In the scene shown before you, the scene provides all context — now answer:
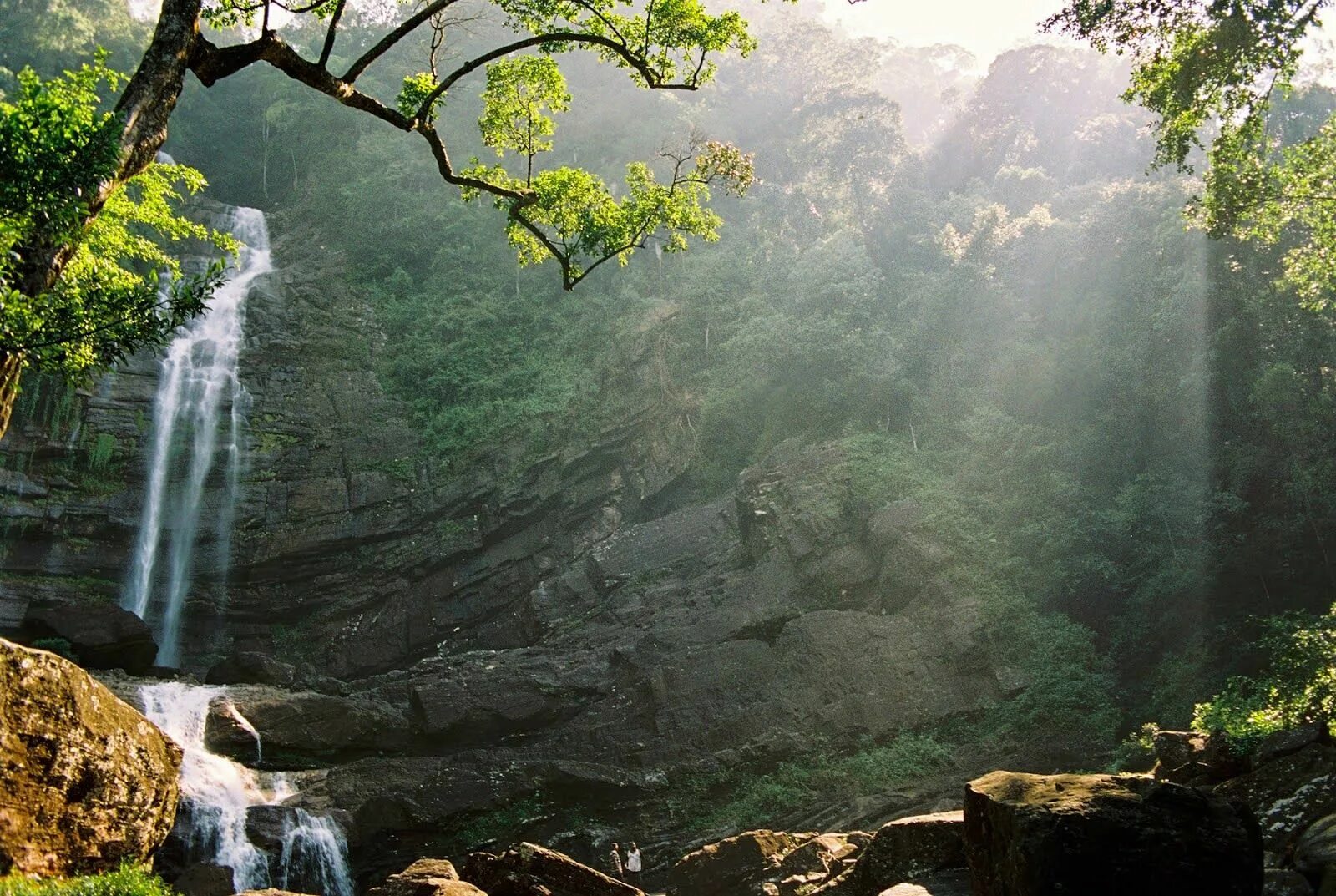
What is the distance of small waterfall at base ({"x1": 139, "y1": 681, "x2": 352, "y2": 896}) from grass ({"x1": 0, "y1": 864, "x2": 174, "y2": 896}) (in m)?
8.89

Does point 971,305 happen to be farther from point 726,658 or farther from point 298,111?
point 298,111

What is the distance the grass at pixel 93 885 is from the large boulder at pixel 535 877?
170 inches

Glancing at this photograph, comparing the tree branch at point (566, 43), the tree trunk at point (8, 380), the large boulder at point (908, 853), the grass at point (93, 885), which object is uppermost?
the tree branch at point (566, 43)

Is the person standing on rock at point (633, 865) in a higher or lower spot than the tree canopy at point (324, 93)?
lower

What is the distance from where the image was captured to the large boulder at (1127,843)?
205 inches

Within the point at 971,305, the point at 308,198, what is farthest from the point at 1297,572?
the point at 308,198

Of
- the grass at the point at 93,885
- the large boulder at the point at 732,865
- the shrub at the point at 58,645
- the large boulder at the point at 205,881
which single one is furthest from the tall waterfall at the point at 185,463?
the grass at the point at 93,885

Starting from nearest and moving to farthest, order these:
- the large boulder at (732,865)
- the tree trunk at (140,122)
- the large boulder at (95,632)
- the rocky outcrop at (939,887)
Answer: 1. the tree trunk at (140,122)
2. the rocky outcrop at (939,887)
3. the large boulder at (732,865)
4. the large boulder at (95,632)

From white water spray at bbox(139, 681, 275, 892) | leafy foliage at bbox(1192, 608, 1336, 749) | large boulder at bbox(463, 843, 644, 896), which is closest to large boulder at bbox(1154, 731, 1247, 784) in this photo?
leafy foliage at bbox(1192, 608, 1336, 749)

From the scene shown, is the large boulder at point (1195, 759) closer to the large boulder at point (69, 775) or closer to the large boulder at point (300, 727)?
the large boulder at point (69, 775)

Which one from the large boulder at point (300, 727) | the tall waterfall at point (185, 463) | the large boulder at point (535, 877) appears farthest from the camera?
the tall waterfall at point (185, 463)

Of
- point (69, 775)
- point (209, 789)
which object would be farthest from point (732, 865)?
point (209, 789)

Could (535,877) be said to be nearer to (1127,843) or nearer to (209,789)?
(1127,843)

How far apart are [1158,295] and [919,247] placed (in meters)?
8.79
